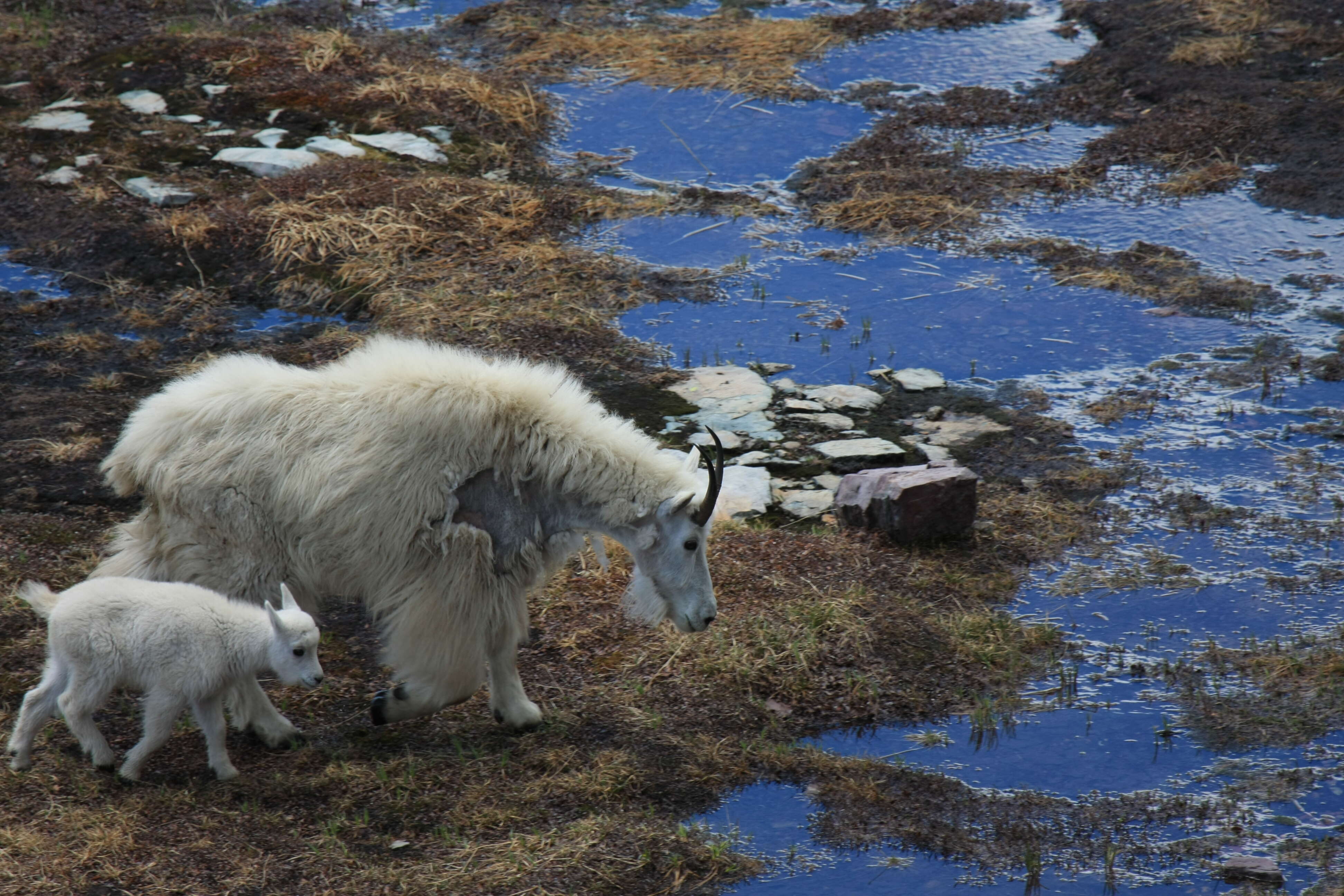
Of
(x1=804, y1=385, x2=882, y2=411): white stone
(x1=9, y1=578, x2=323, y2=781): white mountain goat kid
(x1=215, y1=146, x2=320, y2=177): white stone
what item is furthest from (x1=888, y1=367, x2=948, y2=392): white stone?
(x1=215, y1=146, x2=320, y2=177): white stone

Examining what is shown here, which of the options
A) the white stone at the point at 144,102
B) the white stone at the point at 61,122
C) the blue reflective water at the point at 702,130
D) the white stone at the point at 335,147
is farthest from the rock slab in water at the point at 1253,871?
the white stone at the point at 61,122

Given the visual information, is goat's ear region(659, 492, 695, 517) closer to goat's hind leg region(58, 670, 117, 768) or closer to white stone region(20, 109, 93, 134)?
goat's hind leg region(58, 670, 117, 768)

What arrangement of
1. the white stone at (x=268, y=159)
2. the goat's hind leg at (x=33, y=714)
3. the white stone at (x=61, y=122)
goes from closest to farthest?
the goat's hind leg at (x=33, y=714) → the white stone at (x=268, y=159) → the white stone at (x=61, y=122)

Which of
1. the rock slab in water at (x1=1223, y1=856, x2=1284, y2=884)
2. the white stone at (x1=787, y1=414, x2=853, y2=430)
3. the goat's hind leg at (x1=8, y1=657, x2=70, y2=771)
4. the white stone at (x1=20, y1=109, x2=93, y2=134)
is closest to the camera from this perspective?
the rock slab in water at (x1=1223, y1=856, x2=1284, y2=884)

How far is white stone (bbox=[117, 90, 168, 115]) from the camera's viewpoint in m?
13.5

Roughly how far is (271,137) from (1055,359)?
8025mm

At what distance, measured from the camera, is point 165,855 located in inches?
192

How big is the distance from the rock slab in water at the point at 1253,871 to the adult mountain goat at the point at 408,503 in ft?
7.76

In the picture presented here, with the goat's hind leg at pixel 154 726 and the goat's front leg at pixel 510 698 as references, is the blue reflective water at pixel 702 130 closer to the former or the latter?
the goat's front leg at pixel 510 698

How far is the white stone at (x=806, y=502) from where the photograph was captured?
8039mm

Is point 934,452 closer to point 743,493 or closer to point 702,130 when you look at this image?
point 743,493

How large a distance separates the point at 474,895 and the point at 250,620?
1445mm

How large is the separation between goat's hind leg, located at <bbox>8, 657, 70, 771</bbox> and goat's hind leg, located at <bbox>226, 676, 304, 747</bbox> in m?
0.72

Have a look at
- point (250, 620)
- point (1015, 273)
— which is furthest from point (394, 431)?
point (1015, 273)
